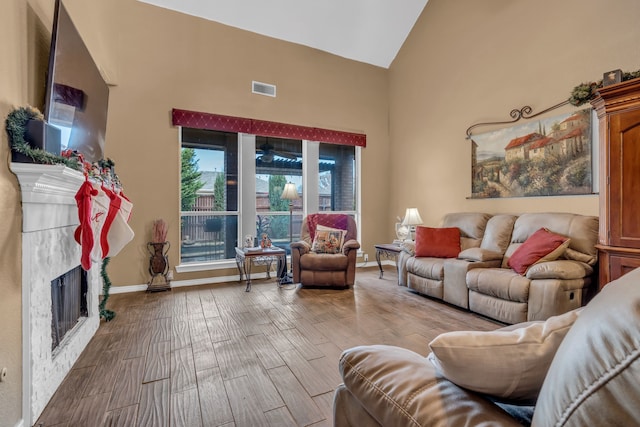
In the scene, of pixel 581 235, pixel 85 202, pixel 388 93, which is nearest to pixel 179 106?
pixel 85 202

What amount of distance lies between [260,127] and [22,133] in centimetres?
335

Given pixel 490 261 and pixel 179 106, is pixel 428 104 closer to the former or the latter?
pixel 490 261

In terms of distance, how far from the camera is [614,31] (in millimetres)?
2938

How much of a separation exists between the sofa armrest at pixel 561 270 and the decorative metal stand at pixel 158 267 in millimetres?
4305

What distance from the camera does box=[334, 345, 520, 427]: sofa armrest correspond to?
0.71 meters

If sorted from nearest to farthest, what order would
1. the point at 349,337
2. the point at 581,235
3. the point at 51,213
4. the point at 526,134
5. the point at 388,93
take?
the point at 51,213
the point at 349,337
the point at 581,235
the point at 526,134
the point at 388,93

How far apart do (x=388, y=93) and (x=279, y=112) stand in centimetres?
237

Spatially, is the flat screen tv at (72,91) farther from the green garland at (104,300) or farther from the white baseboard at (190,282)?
the white baseboard at (190,282)

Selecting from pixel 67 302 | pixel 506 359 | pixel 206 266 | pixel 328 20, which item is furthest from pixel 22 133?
pixel 328 20

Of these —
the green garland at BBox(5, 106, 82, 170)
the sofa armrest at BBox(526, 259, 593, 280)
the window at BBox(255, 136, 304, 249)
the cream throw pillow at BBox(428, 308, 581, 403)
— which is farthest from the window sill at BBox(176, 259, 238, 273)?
the cream throw pillow at BBox(428, 308, 581, 403)

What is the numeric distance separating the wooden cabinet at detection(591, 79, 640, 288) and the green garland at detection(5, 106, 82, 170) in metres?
3.96

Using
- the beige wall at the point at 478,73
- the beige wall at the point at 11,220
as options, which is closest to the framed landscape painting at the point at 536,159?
the beige wall at the point at 478,73

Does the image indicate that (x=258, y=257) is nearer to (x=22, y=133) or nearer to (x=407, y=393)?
(x=22, y=133)

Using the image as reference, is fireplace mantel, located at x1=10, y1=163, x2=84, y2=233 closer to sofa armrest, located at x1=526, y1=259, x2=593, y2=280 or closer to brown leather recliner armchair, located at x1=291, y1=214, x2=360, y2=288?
brown leather recliner armchair, located at x1=291, y1=214, x2=360, y2=288
